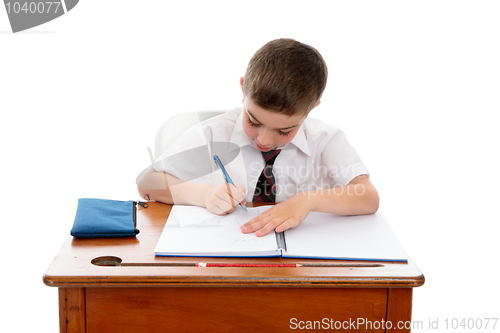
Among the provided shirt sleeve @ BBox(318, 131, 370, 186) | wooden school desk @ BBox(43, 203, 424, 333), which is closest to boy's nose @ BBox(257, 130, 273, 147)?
shirt sleeve @ BBox(318, 131, 370, 186)

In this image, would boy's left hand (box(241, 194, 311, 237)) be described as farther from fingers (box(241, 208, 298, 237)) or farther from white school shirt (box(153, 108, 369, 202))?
white school shirt (box(153, 108, 369, 202))

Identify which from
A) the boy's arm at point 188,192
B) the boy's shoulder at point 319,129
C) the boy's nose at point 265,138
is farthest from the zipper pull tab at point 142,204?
the boy's shoulder at point 319,129

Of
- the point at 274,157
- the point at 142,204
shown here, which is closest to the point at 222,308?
the point at 142,204

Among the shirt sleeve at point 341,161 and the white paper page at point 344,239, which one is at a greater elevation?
the shirt sleeve at point 341,161

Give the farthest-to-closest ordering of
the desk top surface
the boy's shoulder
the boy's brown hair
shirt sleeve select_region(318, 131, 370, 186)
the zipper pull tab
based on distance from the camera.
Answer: the boy's shoulder, shirt sleeve select_region(318, 131, 370, 186), the zipper pull tab, the boy's brown hair, the desk top surface

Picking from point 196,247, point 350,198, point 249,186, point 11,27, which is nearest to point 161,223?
point 196,247

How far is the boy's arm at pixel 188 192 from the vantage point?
4.77ft

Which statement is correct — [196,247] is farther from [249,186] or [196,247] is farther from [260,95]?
[249,186]

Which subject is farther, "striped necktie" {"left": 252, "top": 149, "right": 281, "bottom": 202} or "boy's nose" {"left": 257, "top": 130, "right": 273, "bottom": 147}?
"striped necktie" {"left": 252, "top": 149, "right": 281, "bottom": 202}

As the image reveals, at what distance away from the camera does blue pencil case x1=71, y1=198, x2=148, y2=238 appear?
4.28 feet

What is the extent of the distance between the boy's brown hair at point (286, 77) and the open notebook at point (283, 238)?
0.36 metres

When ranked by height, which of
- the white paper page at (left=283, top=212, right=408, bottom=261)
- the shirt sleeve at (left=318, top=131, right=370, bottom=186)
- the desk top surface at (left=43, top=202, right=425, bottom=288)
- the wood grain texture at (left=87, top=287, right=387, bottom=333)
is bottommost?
the wood grain texture at (left=87, top=287, right=387, bottom=333)

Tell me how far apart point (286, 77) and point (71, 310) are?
0.90 m

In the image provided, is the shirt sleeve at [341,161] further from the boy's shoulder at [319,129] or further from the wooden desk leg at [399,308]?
the wooden desk leg at [399,308]
